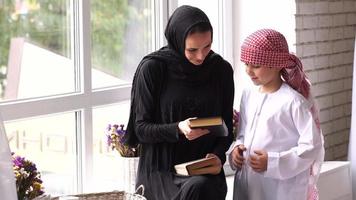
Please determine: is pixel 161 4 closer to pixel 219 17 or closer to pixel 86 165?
pixel 219 17

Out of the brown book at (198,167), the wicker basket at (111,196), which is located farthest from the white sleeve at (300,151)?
the wicker basket at (111,196)

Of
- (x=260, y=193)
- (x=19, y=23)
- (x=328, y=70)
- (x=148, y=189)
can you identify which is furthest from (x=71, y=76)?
(x=328, y=70)

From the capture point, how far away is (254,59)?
2961mm

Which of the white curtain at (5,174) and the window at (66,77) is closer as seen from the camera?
the white curtain at (5,174)

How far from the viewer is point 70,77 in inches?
126

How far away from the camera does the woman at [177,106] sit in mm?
2807

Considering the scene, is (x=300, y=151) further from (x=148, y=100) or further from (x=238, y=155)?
(x=148, y=100)

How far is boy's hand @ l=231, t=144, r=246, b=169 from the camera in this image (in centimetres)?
300

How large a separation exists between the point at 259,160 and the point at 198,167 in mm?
266

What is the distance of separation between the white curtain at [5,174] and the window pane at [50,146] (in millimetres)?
1015

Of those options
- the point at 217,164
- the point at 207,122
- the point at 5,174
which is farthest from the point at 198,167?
the point at 5,174

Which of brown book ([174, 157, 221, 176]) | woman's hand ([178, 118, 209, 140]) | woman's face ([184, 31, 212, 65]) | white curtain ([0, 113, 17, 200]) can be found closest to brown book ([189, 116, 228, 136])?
woman's hand ([178, 118, 209, 140])

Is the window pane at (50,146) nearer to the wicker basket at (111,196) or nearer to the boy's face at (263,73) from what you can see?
the wicker basket at (111,196)

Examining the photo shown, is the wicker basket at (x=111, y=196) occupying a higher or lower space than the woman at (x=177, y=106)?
lower
